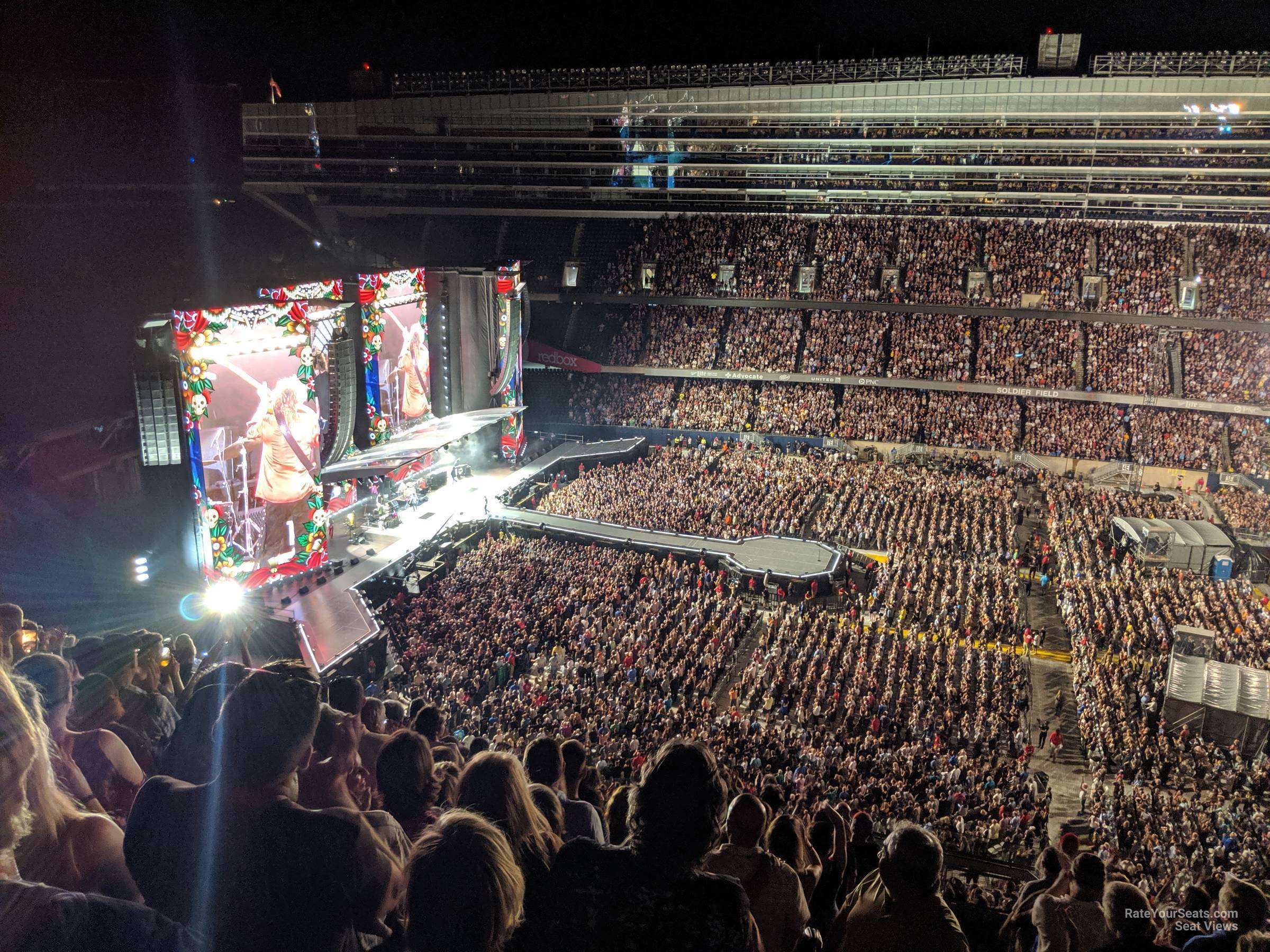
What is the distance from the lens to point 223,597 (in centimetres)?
2095

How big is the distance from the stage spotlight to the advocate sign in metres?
23.2

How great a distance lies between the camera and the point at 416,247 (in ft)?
157

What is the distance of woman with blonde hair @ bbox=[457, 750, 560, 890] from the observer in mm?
3445

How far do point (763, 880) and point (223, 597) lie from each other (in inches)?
800

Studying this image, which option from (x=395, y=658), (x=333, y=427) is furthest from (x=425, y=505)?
(x=395, y=658)

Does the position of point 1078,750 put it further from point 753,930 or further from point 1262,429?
point 1262,429

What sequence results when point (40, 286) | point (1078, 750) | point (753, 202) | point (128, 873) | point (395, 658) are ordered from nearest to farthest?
point (128, 873) → point (1078, 750) → point (395, 658) → point (40, 286) → point (753, 202)

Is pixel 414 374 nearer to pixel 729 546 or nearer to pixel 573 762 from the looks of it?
pixel 729 546

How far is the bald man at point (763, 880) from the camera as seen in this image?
3.70 m

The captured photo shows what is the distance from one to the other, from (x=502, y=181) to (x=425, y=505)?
25.0m

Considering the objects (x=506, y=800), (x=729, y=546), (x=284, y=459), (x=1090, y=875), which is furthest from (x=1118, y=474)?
(x=506, y=800)

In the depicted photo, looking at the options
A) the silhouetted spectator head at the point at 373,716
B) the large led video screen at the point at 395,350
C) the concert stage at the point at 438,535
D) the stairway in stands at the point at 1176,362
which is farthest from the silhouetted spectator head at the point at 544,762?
the stairway in stands at the point at 1176,362

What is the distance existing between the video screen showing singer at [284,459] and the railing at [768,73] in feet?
108

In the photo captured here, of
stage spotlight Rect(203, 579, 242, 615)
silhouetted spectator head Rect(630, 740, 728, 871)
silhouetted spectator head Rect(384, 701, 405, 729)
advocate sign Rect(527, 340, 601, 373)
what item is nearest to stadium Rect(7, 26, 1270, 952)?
silhouetted spectator head Rect(630, 740, 728, 871)
